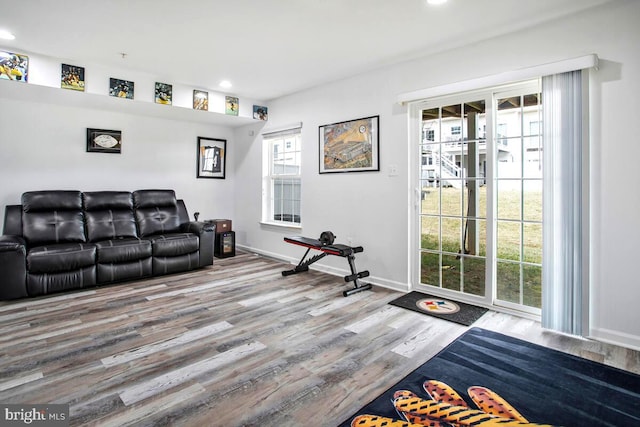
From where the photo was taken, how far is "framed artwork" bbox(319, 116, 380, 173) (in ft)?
12.9

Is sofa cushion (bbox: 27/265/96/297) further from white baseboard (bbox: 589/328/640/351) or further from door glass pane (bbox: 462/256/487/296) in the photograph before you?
white baseboard (bbox: 589/328/640/351)

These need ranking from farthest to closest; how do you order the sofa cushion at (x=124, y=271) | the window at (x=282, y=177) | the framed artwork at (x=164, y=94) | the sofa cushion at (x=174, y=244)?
1. the window at (x=282, y=177)
2. the framed artwork at (x=164, y=94)
3. the sofa cushion at (x=174, y=244)
4. the sofa cushion at (x=124, y=271)

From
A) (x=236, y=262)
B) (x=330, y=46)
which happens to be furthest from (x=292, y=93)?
(x=236, y=262)

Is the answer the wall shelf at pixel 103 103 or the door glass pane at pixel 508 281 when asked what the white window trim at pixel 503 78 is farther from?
the wall shelf at pixel 103 103

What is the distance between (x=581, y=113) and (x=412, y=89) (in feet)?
5.10

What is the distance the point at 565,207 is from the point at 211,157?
5145 millimetres

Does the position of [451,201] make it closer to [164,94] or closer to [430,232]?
[430,232]

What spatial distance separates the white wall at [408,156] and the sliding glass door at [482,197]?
23cm

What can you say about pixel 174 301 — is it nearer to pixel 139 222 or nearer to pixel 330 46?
pixel 139 222

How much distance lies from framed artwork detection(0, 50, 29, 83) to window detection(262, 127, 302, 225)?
9.64 ft

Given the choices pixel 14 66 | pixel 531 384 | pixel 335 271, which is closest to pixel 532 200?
pixel 531 384

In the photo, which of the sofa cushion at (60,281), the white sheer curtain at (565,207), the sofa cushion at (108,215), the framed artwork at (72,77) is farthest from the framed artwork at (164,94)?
the white sheer curtain at (565,207)

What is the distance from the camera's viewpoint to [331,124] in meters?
4.37

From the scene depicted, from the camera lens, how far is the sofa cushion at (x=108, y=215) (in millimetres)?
4289
